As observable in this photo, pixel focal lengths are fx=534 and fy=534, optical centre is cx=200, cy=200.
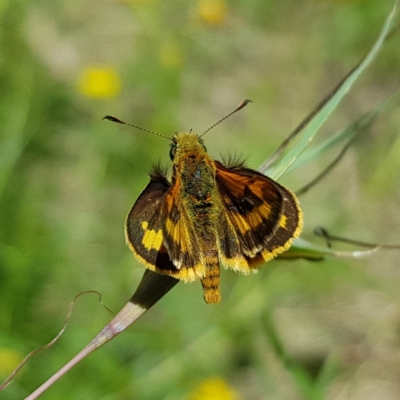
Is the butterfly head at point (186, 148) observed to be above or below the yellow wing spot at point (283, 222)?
above

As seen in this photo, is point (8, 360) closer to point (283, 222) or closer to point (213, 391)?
point (213, 391)

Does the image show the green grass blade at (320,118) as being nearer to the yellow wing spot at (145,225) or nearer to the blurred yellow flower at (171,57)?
the yellow wing spot at (145,225)

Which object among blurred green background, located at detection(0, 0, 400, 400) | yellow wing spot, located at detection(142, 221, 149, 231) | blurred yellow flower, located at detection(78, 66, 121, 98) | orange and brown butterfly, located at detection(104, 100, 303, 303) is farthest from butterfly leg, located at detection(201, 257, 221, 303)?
blurred yellow flower, located at detection(78, 66, 121, 98)

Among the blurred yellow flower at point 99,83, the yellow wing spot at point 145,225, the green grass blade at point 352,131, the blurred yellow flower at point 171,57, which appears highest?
the yellow wing spot at point 145,225

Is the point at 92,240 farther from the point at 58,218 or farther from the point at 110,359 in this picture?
the point at 110,359

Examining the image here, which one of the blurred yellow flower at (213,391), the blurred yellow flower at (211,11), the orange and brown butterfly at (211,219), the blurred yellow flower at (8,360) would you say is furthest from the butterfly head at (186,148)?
the blurred yellow flower at (211,11)

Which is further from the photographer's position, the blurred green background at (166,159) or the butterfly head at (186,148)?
the blurred green background at (166,159)

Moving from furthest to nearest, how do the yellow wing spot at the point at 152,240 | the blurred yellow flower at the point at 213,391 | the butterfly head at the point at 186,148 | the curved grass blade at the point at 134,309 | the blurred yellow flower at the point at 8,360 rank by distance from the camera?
1. the blurred yellow flower at the point at 213,391
2. the blurred yellow flower at the point at 8,360
3. the butterfly head at the point at 186,148
4. the yellow wing spot at the point at 152,240
5. the curved grass blade at the point at 134,309

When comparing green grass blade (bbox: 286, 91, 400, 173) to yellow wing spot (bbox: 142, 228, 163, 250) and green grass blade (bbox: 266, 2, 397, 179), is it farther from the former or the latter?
yellow wing spot (bbox: 142, 228, 163, 250)
